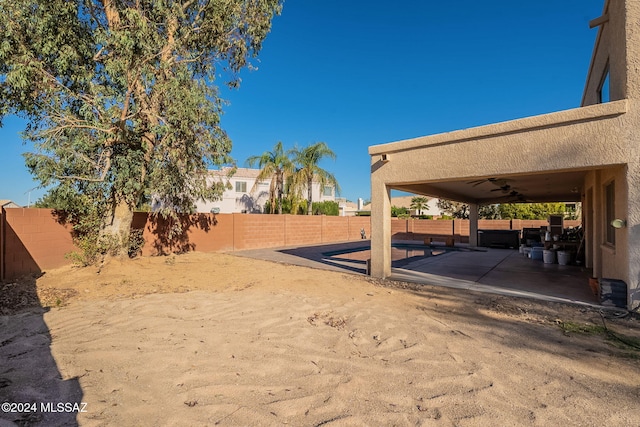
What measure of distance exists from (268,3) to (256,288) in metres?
8.92

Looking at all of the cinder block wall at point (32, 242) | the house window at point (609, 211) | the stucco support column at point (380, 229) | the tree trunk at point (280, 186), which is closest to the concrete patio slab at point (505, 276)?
the stucco support column at point (380, 229)

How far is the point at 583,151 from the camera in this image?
5664 mm

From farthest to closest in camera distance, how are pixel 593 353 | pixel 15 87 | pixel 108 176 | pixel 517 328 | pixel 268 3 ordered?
pixel 268 3 < pixel 108 176 < pixel 15 87 < pixel 517 328 < pixel 593 353

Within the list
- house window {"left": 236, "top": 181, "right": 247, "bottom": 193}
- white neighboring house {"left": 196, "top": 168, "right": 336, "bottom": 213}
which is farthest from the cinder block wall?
house window {"left": 236, "top": 181, "right": 247, "bottom": 193}

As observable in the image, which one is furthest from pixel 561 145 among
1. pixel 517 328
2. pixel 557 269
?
pixel 557 269

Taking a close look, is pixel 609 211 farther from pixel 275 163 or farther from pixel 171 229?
pixel 275 163

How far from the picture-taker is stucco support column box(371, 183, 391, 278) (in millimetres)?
8383

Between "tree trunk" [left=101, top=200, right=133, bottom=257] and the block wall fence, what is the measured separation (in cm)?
119

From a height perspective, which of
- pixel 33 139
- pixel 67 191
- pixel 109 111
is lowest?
pixel 67 191

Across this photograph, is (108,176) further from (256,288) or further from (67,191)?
(256,288)

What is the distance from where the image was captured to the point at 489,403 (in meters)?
2.83

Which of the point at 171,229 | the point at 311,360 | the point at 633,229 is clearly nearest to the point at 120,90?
the point at 171,229

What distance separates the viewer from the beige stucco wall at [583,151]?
5328 mm

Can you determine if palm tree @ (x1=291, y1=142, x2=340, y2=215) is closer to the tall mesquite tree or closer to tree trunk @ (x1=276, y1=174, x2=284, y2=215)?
tree trunk @ (x1=276, y1=174, x2=284, y2=215)
